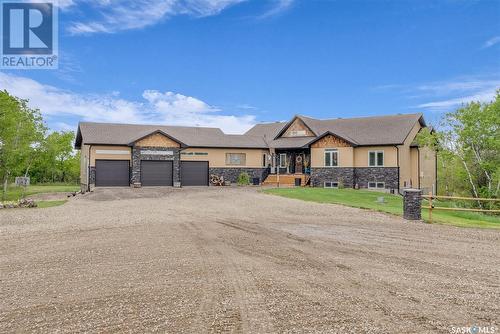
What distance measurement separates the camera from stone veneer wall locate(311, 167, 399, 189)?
31375 mm

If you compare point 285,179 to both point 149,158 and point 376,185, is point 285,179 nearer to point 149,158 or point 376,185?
point 376,185

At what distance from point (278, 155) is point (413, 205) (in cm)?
2285

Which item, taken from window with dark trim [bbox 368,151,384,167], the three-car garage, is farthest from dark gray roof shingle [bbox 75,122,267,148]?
window with dark trim [bbox 368,151,384,167]

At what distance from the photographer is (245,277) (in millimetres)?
7340

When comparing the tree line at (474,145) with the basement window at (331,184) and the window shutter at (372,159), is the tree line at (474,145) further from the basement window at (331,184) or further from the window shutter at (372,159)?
the basement window at (331,184)

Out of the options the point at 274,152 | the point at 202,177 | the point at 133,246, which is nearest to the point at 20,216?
the point at 133,246

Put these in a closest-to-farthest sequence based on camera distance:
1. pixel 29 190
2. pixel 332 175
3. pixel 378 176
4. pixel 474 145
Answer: pixel 474 145 → pixel 378 176 → pixel 332 175 → pixel 29 190

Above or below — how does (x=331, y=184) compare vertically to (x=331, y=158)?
below

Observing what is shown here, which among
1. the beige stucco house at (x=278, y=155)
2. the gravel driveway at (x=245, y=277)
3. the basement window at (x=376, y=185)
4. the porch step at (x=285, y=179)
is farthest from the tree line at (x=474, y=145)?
the gravel driveway at (x=245, y=277)

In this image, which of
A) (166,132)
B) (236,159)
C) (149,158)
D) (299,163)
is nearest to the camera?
(149,158)

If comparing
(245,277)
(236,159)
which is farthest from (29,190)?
(245,277)

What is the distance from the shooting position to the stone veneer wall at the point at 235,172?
121ft

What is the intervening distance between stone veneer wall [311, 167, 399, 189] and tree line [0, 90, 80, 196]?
81.5 ft

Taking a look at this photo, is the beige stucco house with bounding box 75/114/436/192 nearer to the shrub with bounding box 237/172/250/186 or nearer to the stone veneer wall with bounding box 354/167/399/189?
the stone veneer wall with bounding box 354/167/399/189
